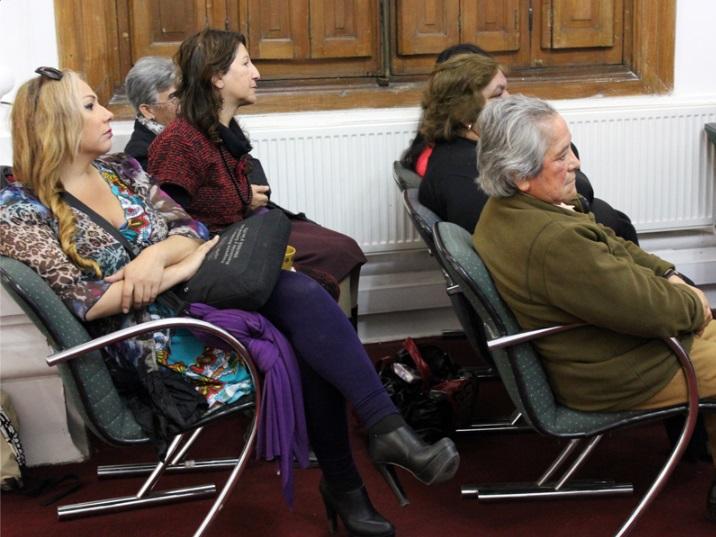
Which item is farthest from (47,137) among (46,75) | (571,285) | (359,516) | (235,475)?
(571,285)

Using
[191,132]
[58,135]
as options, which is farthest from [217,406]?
[191,132]

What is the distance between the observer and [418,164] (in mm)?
4305

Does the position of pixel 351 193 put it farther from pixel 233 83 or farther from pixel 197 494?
pixel 197 494

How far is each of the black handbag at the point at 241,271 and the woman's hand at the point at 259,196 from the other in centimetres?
95

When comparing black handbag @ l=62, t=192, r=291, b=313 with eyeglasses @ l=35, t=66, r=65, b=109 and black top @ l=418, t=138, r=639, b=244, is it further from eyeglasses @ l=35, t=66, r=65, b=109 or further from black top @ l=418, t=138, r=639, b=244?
black top @ l=418, t=138, r=639, b=244

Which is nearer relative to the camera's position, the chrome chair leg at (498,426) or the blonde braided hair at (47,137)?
the blonde braided hair at (47,137)

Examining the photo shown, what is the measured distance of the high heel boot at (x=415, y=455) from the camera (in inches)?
109

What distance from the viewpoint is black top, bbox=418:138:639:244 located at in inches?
144

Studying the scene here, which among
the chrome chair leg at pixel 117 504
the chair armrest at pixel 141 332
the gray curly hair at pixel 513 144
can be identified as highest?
the gray curly hair at pixel 513 144

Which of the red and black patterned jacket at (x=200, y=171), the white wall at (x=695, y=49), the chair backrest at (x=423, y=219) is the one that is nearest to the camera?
the chair backrest at (x=423, y=219)

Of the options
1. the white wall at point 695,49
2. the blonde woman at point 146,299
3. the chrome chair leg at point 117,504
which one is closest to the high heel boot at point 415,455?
the blonde woman at point 146,299

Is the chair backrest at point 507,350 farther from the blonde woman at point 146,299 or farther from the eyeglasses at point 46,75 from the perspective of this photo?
the eyeglasses at point 46,75

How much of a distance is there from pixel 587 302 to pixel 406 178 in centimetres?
158

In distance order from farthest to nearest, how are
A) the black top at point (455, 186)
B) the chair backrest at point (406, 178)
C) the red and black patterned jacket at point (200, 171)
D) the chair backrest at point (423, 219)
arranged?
the chair backrest at point (406, 178), the black top at point (455, 186), the red and black patterned jacket at point (200, 171), the chair backrest at point (423, 219)
